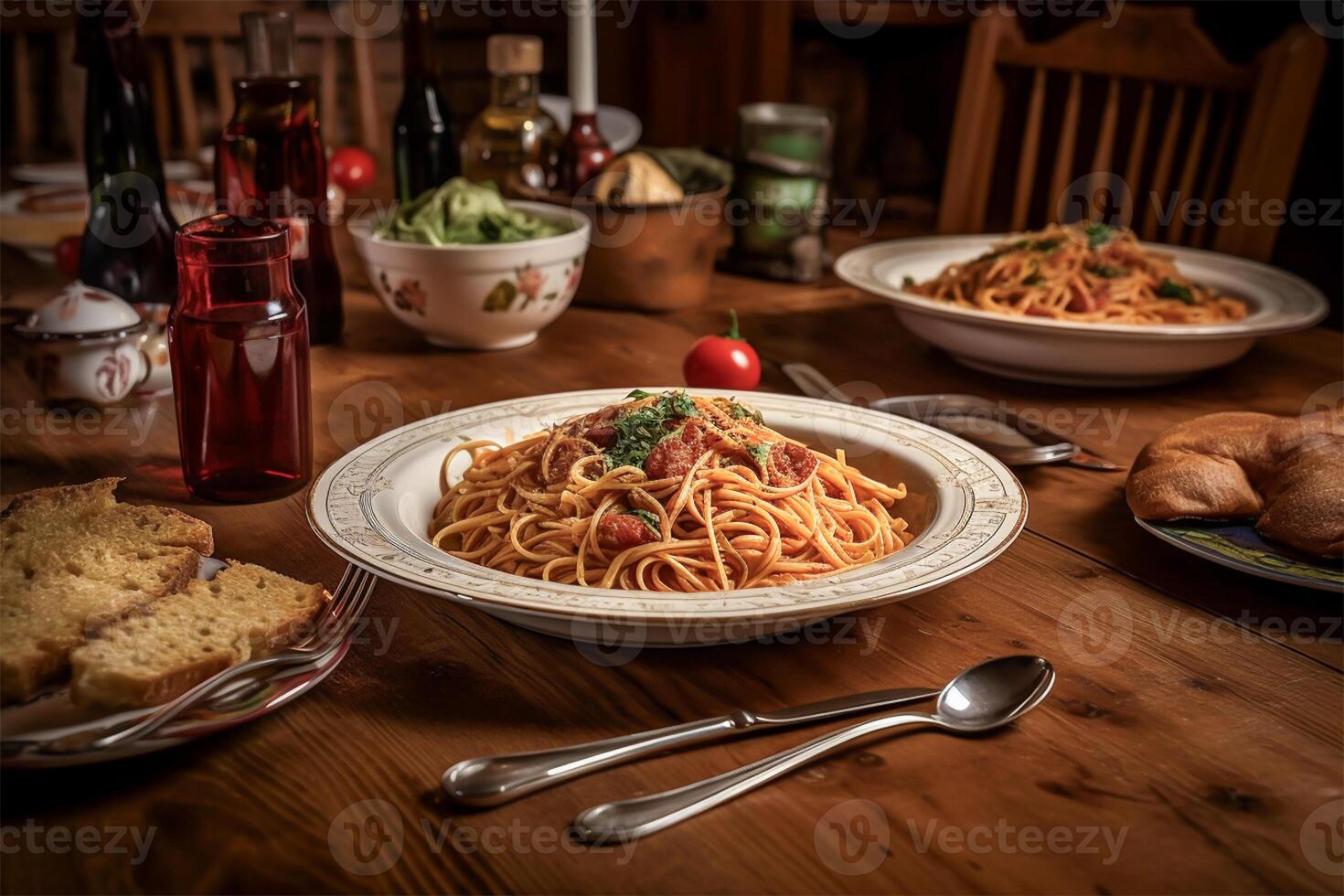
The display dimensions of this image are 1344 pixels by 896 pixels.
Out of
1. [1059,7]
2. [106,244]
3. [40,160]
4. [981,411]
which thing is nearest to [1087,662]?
[981,411]

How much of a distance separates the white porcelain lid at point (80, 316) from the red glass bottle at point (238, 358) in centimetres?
41

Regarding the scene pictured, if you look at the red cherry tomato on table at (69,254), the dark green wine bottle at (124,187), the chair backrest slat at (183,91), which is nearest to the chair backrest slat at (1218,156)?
the dark green wine bottle at (124,187)

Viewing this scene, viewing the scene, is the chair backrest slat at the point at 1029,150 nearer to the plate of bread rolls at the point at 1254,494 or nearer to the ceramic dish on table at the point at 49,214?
the plate of bread rolls at the point at 1254,494

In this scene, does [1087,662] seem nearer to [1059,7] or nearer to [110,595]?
[110,595]

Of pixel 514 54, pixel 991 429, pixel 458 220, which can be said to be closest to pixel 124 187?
pixel 458 220

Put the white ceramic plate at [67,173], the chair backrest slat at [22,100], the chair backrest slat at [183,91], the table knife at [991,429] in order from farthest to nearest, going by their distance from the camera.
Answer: the chair backrest slat at [22,100] < the chair backrest slat at [183,91] < the white ceramic plate at [67,173] < the table knife at [991,429]

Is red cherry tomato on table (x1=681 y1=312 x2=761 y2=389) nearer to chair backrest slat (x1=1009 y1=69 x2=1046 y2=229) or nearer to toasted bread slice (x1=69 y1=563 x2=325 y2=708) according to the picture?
toasted bread slice (x1=69 y1=563 x2=325 y2=708)

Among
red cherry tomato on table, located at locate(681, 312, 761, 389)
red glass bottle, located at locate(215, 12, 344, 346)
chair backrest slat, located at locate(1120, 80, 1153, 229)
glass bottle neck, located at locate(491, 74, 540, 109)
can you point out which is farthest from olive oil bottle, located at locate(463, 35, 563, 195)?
chair backrest slat, located at locate(1120, 80, 1153, 229)

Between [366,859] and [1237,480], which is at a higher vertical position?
[1237,480]

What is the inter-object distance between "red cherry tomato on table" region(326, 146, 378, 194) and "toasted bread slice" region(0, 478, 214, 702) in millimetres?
1982

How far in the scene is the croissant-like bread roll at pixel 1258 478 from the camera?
1093 millimetres

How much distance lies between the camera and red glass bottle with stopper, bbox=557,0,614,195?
2.21 metres

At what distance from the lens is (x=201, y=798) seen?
0.79 metres

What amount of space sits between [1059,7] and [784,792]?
4.25m
